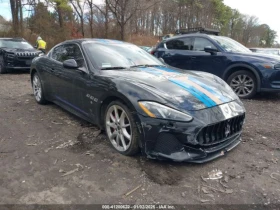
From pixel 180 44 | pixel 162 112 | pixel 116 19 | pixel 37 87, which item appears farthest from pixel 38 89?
pixel 116 19

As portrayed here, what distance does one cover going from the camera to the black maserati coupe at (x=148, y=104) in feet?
9.05

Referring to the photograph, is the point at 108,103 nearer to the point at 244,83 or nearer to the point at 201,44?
the point at 244,83

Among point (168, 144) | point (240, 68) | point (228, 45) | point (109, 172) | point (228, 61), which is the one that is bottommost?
point (109, 172)

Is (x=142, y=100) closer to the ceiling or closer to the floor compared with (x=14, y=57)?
closer to the floor

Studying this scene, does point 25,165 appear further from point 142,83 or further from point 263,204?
point 263,204

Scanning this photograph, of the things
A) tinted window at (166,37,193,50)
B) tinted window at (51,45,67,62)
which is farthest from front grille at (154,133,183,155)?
tinted window at (166,37,193,50)

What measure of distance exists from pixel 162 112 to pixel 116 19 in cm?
2403

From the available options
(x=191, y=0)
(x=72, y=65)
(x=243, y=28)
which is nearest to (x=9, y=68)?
(x=72, y=65)

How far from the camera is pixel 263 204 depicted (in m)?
2.38

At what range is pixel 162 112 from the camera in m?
2.75

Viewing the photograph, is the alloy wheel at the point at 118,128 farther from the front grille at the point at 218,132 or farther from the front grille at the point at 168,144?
the front grille at the point at 218,132

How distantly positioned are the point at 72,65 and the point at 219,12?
54866 mm

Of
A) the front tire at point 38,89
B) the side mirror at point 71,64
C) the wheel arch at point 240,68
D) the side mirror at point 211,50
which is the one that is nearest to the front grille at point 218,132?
the side mirror at point 71,64

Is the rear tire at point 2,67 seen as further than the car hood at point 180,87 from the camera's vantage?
Yes
